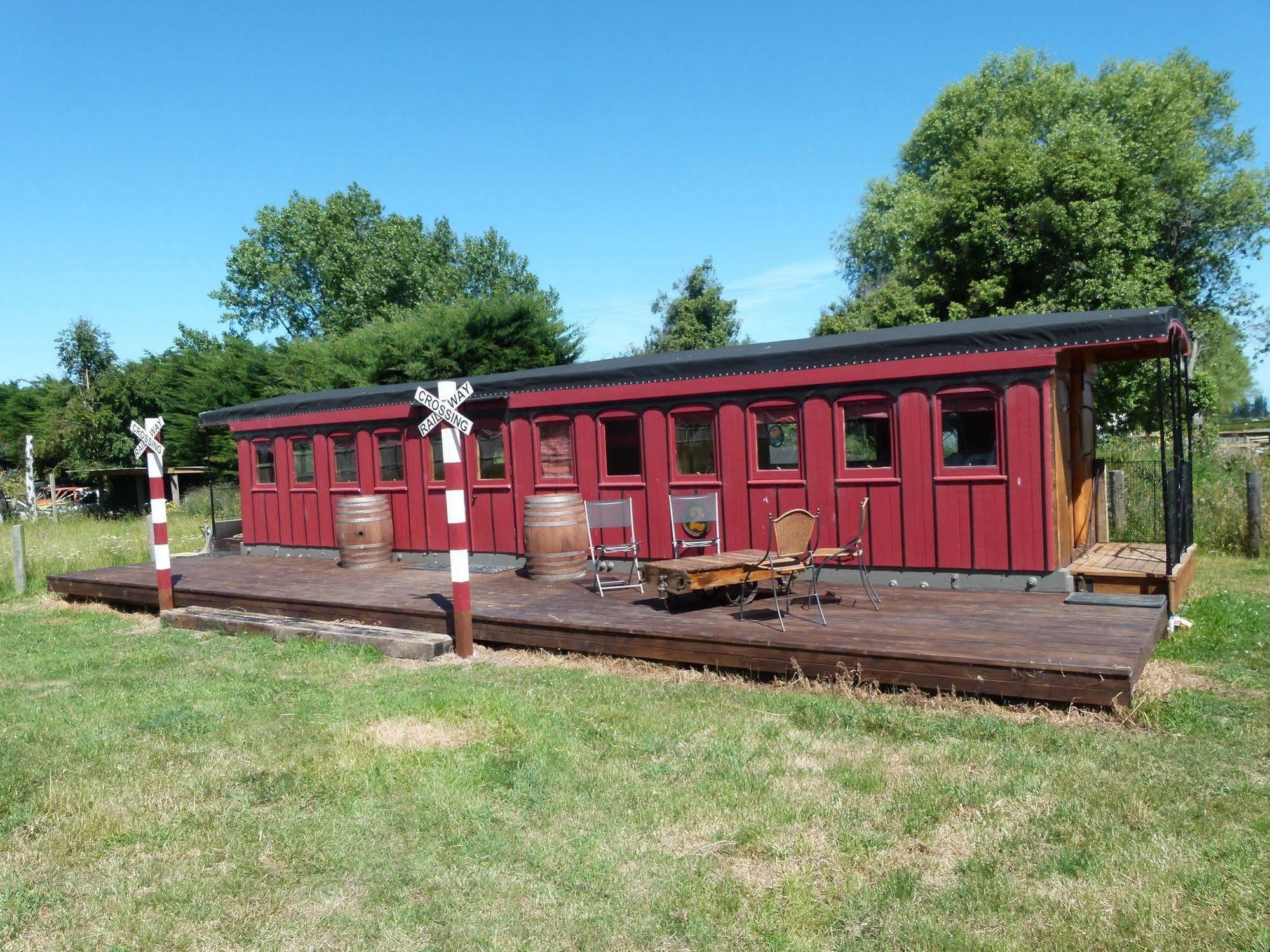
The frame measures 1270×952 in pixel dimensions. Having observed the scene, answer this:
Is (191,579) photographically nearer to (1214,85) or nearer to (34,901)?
(34,901)

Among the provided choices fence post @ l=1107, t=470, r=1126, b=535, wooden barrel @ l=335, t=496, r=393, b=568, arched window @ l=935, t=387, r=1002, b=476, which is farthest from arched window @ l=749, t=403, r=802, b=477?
fence post @ l=1107, t=470, r=1126, b=535

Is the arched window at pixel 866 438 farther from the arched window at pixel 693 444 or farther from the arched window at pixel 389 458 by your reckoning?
the arched window at pixel 389 458

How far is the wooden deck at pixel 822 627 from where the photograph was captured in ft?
18.7

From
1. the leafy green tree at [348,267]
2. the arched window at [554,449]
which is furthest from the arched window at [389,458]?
the leafy green tree at [348,267]

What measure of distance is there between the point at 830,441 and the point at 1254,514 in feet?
22.5

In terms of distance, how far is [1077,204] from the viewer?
18734 millimetres

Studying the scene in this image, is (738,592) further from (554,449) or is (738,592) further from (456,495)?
(554,449)

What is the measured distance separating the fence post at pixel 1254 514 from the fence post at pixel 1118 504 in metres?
1.48

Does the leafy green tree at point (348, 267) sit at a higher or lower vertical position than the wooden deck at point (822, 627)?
higher

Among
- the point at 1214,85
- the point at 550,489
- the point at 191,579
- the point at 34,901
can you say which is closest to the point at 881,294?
the point at 1214,85

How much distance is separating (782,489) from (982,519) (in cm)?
195

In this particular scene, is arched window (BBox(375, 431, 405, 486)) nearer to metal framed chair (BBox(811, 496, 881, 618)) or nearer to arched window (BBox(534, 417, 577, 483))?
arched window (BBox(534, 417, 577, 483))

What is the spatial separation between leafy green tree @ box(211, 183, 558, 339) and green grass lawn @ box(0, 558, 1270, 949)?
133 feet

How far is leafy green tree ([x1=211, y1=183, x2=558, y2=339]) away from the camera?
Result: 4541cm
